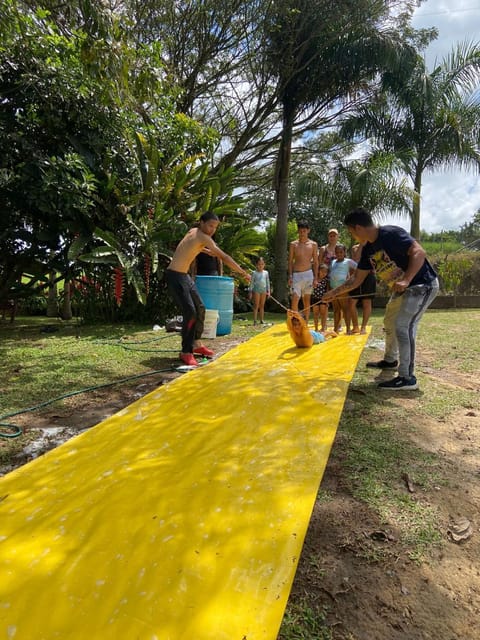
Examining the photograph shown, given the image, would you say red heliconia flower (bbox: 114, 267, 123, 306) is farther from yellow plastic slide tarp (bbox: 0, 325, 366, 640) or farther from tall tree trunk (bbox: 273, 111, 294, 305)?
tall tree trunk (bbox: 273, 111, 294, 305)

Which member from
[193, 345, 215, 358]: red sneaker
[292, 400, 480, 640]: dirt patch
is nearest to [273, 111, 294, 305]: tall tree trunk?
[193, 345, 215, 358]: red sneaker

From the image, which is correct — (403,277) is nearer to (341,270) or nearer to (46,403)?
(341,270)

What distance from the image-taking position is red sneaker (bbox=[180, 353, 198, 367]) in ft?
14.9

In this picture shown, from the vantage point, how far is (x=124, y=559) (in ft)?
4.66

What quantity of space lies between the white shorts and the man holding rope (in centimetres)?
266

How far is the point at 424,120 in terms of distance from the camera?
44.5 ft

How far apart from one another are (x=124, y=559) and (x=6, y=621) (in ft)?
1.20

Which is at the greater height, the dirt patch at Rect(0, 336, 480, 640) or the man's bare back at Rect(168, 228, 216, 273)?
the man's bare back at Rect(168, 228, 216, 273)

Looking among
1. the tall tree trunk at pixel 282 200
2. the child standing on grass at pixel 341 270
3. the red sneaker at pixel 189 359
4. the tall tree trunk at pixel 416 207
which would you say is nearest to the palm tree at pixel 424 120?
the tall tree trunk at pixel 416 207

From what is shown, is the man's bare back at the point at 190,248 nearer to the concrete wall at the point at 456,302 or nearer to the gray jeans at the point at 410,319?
the gray jeans at the point at 410,319

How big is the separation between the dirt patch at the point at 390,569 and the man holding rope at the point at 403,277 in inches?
52.3

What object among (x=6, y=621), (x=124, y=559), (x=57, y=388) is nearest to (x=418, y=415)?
(x=124, y=559)

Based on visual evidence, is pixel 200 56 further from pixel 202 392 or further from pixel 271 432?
pixel 271 432

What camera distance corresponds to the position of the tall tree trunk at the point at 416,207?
43.0 feet
